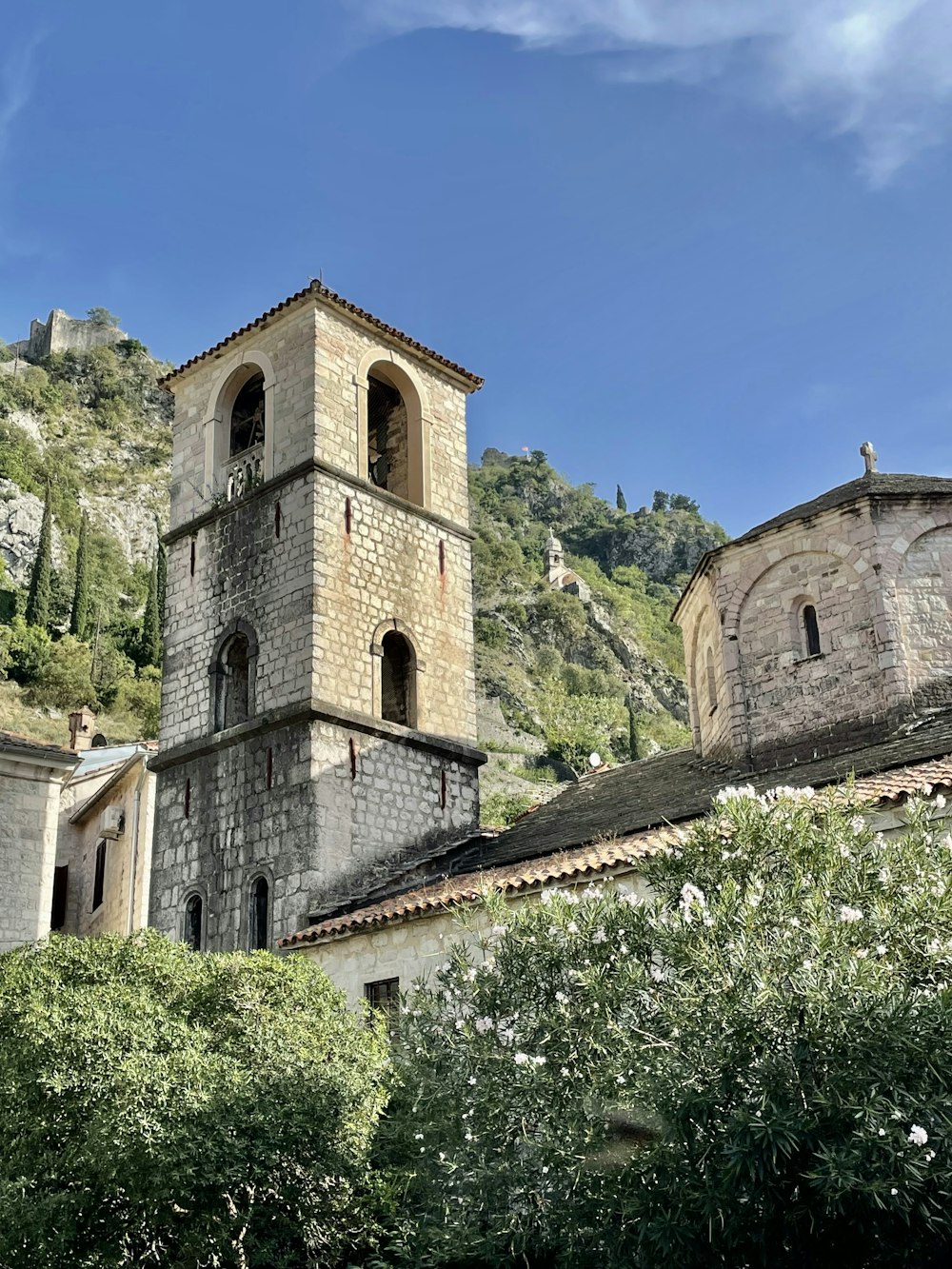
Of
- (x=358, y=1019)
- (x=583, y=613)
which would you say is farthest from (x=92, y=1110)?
(x=583, y=613)

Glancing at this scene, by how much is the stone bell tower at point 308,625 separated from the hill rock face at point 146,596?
36.6m

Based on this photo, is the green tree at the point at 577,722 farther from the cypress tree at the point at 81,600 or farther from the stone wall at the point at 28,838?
the stone wall at the point at 28,838

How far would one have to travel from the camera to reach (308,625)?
17.4 m

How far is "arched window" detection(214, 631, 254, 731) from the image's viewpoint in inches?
731

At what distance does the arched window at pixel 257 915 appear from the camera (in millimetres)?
16516

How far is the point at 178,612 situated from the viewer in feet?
64.7

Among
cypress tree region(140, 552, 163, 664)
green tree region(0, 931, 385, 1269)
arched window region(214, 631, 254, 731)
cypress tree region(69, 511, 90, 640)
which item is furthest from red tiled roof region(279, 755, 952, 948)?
cypress tree region(140, 552, 163, 664)

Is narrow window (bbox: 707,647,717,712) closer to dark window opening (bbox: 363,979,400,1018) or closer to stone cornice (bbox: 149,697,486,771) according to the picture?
stone cornice (bbox: 149,697,486,771)

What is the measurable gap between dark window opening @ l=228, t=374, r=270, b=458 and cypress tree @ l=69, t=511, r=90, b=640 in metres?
49.6

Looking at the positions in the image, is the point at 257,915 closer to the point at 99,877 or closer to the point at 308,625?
the point at 308,625

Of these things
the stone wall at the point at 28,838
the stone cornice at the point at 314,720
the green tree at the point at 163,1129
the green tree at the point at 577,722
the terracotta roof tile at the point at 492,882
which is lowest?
the green tree at the point at 163,1129

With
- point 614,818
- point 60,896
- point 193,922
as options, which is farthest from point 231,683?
point 60,896

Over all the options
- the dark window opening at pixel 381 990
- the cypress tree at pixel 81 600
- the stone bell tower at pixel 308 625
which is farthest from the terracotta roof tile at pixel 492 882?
the cypress tree at pixel 81 600

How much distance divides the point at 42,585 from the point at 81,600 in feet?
7.38
